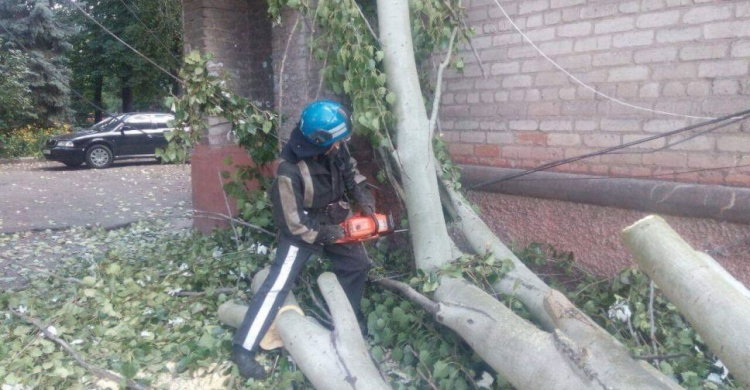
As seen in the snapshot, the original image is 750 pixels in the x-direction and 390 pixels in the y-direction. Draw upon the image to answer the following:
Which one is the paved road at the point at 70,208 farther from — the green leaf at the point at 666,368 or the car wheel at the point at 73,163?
the green leaf at the point at 666,368

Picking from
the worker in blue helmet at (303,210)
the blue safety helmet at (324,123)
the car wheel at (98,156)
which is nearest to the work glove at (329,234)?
the worker in blue helmet at (303,210)

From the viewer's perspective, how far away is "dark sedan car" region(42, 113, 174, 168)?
1722 centimetres

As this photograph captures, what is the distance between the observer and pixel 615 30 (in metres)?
4.09

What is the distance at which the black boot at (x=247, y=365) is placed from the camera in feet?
12.0

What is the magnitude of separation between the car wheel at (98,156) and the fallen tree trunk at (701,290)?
1744 cm

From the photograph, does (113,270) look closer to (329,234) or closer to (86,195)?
(329,234)

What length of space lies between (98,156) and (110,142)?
508 mm

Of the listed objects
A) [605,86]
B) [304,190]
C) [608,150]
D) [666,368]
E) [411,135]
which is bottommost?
[666,368]

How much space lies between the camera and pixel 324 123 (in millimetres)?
3750

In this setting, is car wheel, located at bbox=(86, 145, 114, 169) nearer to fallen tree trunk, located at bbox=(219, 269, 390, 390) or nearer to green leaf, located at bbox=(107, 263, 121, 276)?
green leaf, located at bbox=(107, 263, 121, 276)

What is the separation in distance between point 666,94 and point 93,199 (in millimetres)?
9893

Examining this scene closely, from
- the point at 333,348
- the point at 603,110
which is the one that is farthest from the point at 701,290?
the point at 603,110

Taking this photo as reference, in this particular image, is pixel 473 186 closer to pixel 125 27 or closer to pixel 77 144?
pixel 77 144

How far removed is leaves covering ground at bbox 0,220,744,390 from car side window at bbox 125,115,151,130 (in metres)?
13.7
